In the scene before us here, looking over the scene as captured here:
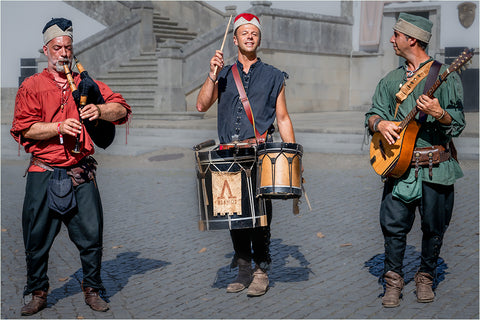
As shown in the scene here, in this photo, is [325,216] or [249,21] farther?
[325,216]

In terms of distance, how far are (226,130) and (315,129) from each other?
10750mm

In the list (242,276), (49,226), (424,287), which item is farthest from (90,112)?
(424,287)

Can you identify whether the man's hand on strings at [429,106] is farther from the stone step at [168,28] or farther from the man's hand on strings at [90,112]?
the stone step at [168,28]

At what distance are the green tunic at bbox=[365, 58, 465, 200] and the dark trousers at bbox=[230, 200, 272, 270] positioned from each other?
114 centimetres

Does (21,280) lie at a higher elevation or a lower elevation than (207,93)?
lower

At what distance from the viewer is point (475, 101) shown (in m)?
22.9

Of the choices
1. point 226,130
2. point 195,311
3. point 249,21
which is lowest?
point 195,311

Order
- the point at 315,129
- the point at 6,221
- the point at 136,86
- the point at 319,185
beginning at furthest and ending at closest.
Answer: the point at 136,86, the point at 315,129, the point at 319,185, the point at 6,221

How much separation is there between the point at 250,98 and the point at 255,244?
1146 mm

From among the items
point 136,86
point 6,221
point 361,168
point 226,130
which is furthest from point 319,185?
point 136,86

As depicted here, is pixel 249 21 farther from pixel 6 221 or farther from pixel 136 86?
pixel 136 86

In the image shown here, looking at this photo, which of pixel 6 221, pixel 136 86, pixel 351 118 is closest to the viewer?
pixel 6 221

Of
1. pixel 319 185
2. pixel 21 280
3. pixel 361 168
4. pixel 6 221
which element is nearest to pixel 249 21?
pixel 21 280

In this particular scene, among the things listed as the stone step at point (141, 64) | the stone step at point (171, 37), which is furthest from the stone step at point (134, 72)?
the stone step at point (171, 37)
